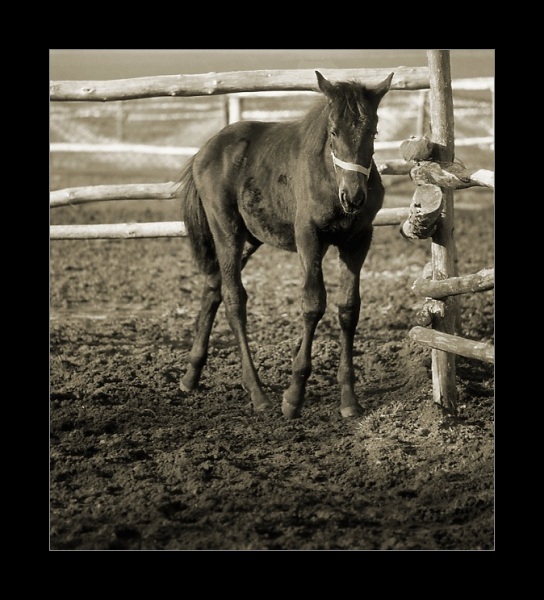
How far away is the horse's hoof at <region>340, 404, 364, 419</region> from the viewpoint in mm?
4832

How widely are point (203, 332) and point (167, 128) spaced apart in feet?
56.3

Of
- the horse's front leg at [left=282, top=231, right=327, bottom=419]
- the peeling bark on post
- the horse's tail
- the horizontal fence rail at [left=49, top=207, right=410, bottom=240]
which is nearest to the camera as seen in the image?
the peeling bark on post

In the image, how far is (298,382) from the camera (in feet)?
15.9

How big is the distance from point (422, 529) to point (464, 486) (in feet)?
1.61

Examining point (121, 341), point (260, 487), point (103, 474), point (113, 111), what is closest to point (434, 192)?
point (260, 487)

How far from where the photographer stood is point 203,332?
18.2ft

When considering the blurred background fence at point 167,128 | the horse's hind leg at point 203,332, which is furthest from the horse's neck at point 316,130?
the blurred background fence at point 167,128

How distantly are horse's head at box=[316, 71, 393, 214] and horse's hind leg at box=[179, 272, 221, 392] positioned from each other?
158 centimetres

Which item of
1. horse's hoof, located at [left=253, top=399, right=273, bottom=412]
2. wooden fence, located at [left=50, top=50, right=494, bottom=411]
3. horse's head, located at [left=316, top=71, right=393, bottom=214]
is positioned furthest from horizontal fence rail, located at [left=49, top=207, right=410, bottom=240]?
horse's head, located at [left=316, top=71, right=393, bottom=214]

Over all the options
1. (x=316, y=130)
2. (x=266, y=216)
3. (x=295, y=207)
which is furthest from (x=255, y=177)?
(x=316, y=130)

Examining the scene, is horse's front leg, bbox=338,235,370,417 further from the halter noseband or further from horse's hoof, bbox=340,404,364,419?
the halter noseband

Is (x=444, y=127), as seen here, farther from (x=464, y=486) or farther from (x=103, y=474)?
(x=103, y=474)

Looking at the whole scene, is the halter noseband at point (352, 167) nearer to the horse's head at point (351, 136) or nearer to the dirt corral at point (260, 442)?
the horse's head at point (351, 136)

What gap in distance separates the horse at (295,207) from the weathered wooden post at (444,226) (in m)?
0.41
